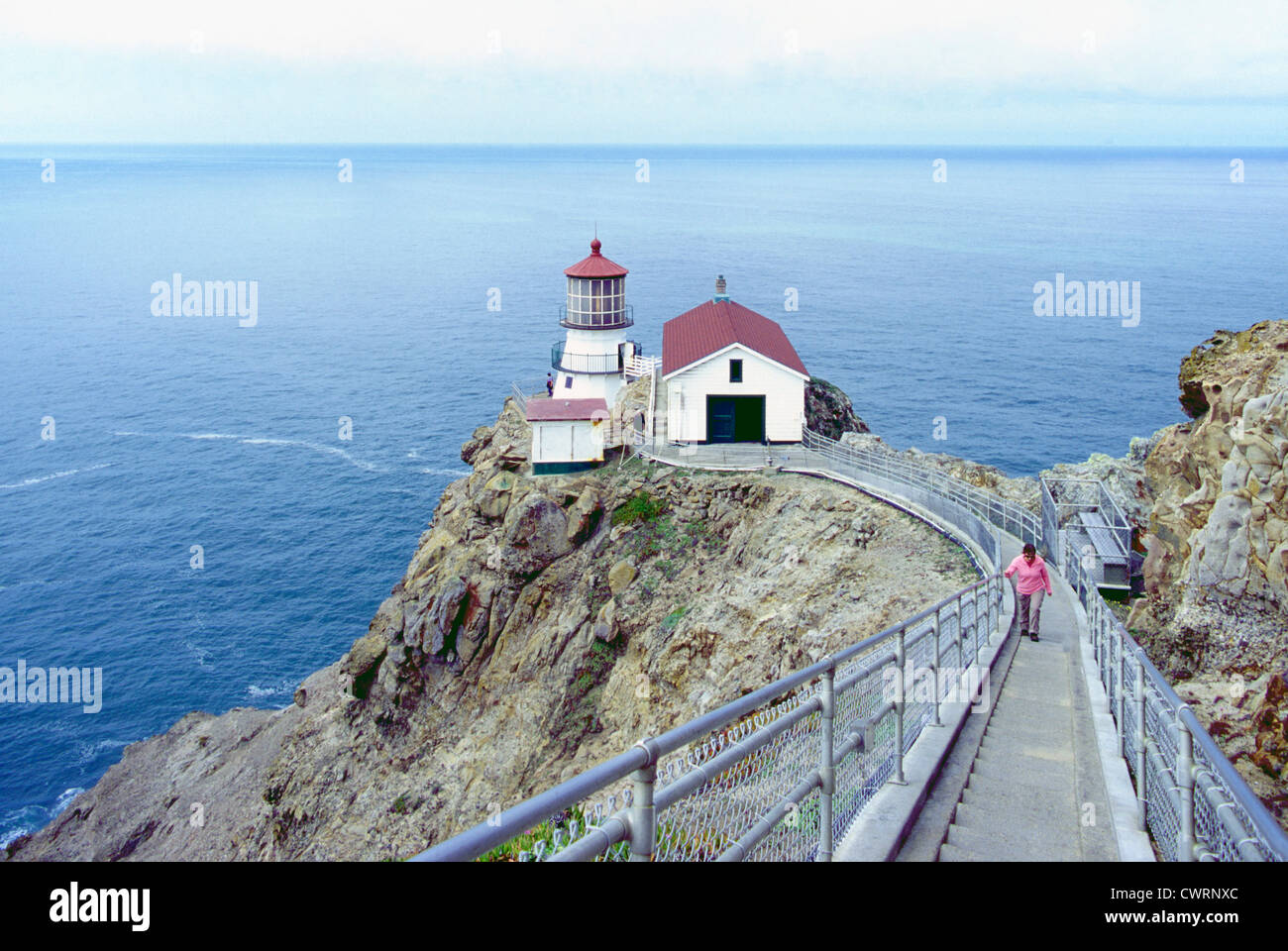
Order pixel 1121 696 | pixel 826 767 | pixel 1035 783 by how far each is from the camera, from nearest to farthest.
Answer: pixel 826 767, pixel 1035 783, pixel 1121 696

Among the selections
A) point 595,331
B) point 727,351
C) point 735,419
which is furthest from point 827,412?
point 595,331

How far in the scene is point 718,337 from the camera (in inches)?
1452

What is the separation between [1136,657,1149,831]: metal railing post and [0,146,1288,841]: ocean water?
3544 cm

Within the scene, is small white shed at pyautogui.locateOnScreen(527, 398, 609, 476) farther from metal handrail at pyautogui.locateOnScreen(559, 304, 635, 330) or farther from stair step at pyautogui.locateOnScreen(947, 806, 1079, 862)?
stair step at pyautogui.locateOnScreen(947, 806, 1079, 862)

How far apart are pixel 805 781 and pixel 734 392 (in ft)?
98.1

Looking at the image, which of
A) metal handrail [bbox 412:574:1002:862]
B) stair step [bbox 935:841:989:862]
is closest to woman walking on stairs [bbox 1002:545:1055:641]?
metal handrail [bbox 412:574:1002:862]

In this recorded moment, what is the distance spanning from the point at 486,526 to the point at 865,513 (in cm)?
1307

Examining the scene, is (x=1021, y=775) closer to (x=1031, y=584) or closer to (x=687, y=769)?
(x=687, y=769)

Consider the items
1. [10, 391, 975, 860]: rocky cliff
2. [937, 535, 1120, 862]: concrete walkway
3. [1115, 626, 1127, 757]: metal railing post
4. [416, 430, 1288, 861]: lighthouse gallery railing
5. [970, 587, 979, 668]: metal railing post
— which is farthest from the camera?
[10, 391, 975, 860]: rocky cliff

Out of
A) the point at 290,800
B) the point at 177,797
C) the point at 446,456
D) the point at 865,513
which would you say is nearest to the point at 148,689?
the point at 177,797

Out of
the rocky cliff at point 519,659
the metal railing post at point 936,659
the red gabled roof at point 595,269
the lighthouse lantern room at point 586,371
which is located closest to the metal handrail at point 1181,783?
the metal railing post at point 936,659

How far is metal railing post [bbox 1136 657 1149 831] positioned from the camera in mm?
8594

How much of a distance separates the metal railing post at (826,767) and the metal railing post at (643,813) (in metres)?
2.76

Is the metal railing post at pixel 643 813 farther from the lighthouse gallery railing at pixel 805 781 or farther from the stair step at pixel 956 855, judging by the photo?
the stair step at pixel 956 855
